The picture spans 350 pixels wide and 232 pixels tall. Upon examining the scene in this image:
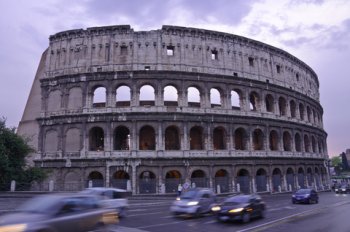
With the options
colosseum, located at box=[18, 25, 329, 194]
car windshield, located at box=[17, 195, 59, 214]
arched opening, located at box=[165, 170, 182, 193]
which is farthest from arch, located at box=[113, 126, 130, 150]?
car windshield, located at box=[17, 195, 59, 214]

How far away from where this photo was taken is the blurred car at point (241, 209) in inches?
509

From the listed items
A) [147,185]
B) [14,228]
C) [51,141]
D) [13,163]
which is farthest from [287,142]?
[14,228]

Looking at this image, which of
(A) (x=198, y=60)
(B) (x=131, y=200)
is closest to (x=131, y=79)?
(A) (x=198, y=60)

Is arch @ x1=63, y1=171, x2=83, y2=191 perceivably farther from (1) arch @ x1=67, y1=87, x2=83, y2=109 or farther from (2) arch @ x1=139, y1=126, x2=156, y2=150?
(2) arch @ x1=139, y1=126, x2=156, y2=150

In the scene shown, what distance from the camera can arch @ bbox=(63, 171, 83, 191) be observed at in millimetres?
28641

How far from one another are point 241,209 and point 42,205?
8.35 metres

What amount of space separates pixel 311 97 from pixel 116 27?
29493 millimetres

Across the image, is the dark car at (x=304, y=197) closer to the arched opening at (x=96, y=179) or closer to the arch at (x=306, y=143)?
the arched opening at (x=96, y=179)

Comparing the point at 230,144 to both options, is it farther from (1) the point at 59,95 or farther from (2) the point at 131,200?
(1) the point at 59,95

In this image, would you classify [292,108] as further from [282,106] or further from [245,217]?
[245,217]

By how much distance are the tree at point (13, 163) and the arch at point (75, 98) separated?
589 centimetres

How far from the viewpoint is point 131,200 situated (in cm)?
2412

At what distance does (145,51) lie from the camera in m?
31.0

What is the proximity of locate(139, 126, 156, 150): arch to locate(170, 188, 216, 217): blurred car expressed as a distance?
16226mm
